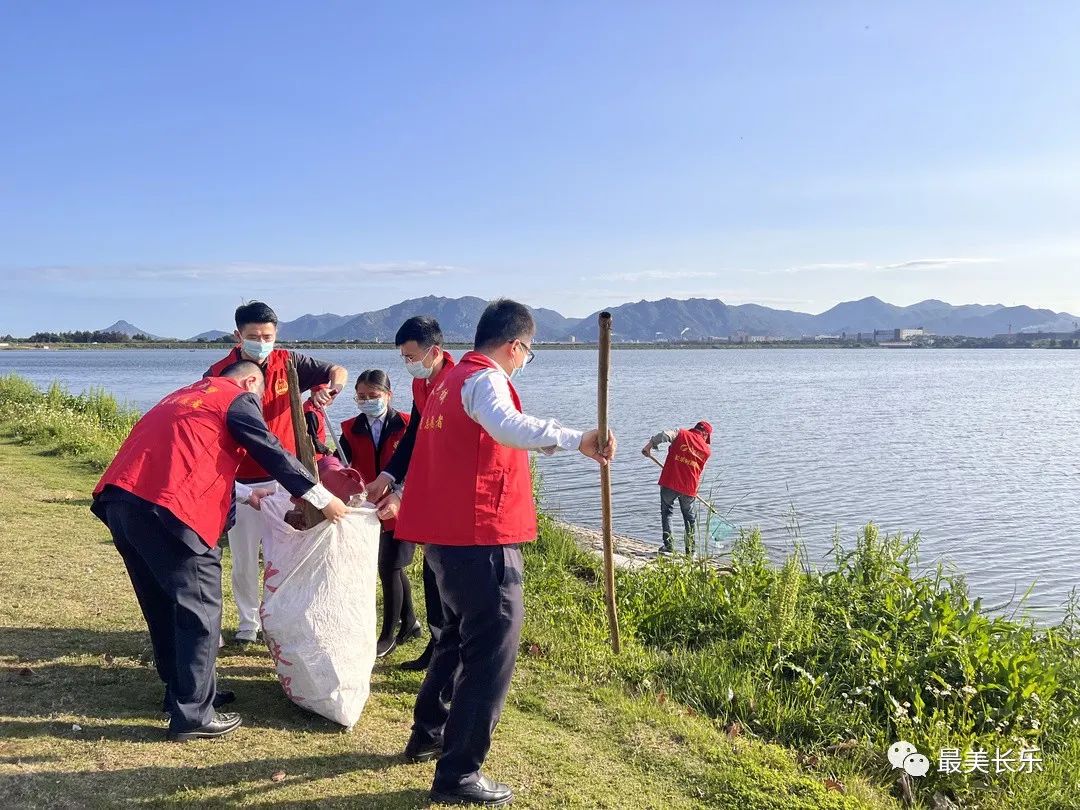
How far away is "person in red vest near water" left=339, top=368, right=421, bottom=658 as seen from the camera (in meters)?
5.54

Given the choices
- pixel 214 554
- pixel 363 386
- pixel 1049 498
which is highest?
pixel 363 386

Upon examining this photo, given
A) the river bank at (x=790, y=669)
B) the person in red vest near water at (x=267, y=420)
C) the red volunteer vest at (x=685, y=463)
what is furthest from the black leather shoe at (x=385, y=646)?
the red volunteer vest at (x=685, y=463)

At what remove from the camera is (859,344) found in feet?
610

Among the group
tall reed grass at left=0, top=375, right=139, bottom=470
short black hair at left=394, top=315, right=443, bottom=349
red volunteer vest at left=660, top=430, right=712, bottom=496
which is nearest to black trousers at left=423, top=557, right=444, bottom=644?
short black hair at left=394, top=315, right=443, bottom=349

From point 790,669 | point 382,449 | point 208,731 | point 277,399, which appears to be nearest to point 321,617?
point 208,731

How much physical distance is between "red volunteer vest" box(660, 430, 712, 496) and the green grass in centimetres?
639

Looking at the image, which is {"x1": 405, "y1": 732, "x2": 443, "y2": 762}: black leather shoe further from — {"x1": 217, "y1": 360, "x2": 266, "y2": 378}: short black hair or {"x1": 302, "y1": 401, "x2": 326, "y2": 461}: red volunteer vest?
{"x1": 302, "y1": 401, "x2": 326, "y2": 461}: red volunteer vest

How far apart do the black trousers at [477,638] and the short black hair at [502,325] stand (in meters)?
0.89

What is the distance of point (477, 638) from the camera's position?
3533mm

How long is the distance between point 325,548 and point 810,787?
8.75 ft

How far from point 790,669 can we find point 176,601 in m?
3.95

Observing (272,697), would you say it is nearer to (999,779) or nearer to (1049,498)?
(999,779)

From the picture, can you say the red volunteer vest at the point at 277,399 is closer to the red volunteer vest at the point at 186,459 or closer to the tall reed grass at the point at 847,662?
the red volunteer vest at the point at 186,459

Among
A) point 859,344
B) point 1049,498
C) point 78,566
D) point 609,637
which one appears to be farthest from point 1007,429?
point 859,344
